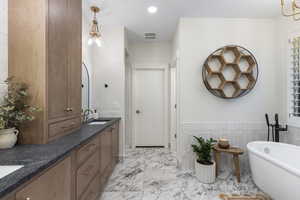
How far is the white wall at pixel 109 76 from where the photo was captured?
3.38 m

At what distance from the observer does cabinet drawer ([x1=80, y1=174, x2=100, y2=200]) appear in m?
1.61

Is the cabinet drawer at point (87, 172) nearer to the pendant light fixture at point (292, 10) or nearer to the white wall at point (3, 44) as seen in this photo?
the white wall at point (3, 44)

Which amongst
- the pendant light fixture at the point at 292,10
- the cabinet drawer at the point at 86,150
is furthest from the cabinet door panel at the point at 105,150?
the pendant light fixture at the point at 292,10

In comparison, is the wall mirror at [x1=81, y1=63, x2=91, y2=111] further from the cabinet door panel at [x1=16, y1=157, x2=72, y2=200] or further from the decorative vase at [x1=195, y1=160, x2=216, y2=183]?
the decorative vase at [x1=195, y1=160, x2=216, y2=183]

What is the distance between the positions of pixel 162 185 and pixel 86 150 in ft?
4.74

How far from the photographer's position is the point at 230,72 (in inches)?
117

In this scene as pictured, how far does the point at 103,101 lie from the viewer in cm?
342

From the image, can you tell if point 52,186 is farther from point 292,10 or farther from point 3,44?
point 292,10

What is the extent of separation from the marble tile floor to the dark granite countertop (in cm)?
126

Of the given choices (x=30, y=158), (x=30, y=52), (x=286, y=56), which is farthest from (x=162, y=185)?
(x=286, y=56)

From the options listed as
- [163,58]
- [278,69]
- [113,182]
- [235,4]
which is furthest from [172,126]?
[235,4]

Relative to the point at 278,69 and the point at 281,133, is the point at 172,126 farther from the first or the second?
the point at 278,69

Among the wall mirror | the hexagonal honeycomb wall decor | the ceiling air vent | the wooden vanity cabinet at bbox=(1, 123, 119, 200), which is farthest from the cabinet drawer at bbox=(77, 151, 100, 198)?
the ceiling air vent

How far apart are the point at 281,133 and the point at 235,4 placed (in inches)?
91.1
